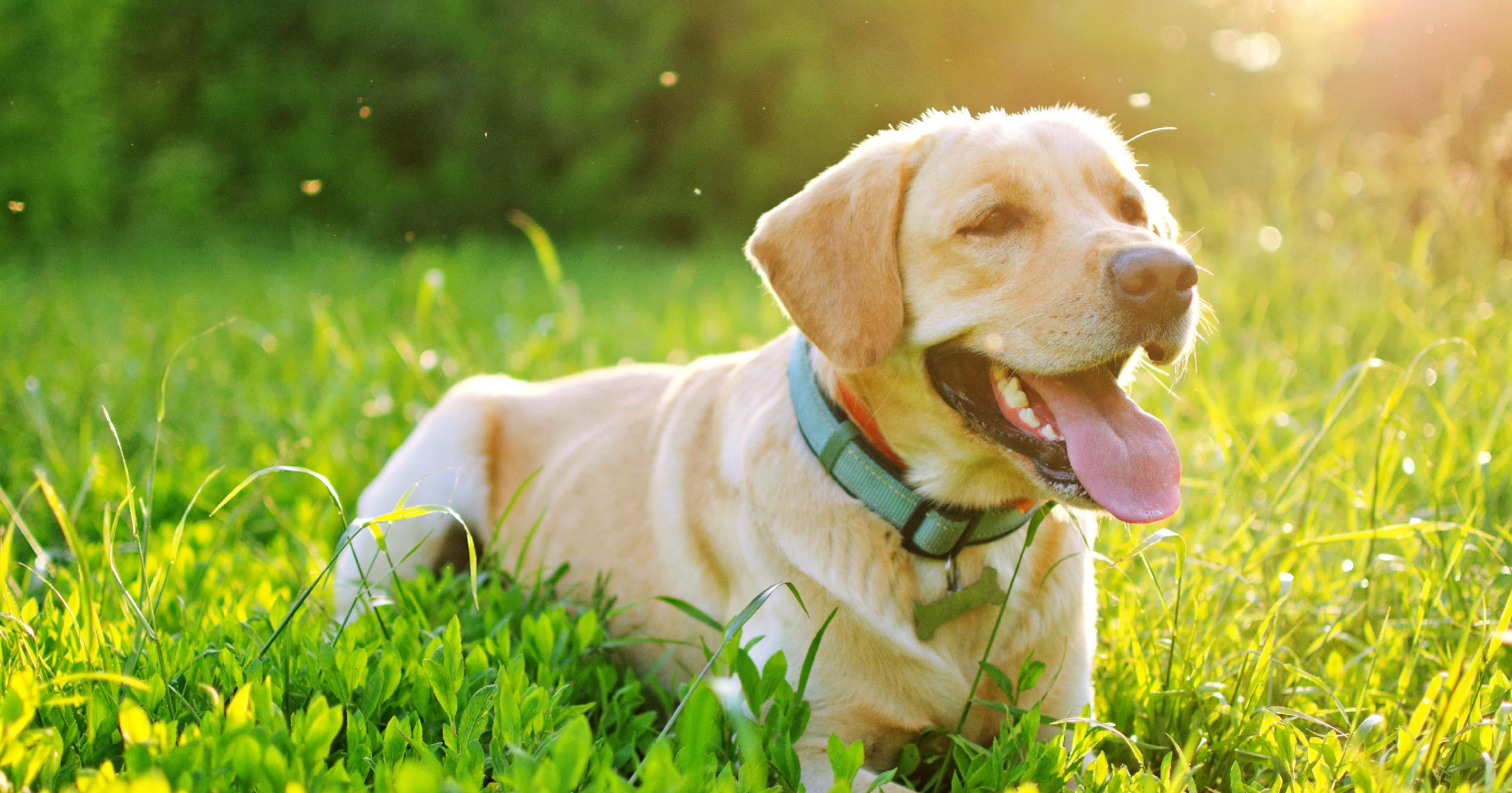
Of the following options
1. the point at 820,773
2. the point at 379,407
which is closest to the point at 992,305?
the point at 820,773

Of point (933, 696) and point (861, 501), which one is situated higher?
point (861, 501)

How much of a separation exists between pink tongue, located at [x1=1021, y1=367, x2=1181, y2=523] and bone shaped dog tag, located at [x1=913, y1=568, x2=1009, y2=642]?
10.7 inches

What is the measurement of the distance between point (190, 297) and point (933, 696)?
24.8 ft

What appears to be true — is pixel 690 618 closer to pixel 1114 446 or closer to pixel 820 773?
pixel 820 773

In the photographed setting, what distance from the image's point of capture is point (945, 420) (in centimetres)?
218

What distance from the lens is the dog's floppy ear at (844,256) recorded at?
2127 millimetres

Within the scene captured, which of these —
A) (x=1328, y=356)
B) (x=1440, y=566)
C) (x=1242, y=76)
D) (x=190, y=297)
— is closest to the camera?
(x=1440, y=566)

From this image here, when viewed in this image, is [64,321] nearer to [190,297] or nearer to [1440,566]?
[190,297]

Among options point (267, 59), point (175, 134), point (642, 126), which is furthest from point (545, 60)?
point (175, 134)

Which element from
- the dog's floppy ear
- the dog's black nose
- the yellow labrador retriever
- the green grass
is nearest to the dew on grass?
the green grass

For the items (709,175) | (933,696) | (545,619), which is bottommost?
(709,175)

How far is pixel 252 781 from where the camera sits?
1.53 metres

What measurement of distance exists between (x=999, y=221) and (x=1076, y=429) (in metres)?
0.46

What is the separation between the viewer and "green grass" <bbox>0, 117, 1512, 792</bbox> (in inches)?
67.8
